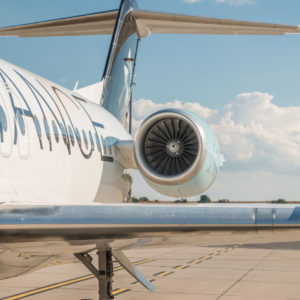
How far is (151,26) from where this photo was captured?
12.5 m

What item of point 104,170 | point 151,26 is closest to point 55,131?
point 104,170

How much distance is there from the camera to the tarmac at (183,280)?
10.7 meters

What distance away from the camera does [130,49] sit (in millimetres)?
12711

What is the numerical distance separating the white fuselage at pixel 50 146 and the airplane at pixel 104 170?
15 mm

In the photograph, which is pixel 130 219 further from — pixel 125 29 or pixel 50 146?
pixel 125 29

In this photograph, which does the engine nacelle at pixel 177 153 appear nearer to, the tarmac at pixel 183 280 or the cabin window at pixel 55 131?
the tarmac at pixel 183 280

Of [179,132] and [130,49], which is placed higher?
[130,49]

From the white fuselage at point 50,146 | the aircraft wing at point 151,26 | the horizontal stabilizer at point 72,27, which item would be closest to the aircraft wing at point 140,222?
the white fuselage at point 50,146

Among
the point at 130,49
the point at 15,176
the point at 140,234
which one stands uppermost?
the point at 130,49

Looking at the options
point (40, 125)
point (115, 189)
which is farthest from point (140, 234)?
point (115, 189)

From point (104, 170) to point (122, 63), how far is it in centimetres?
431

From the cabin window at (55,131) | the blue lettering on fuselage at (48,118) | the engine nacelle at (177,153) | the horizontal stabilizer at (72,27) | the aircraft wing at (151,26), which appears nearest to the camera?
the blue lettering on fuselage at (48,118)

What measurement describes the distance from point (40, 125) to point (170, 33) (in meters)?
7.36

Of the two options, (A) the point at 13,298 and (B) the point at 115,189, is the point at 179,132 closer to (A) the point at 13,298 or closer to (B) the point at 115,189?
(B) the point at 115,189
